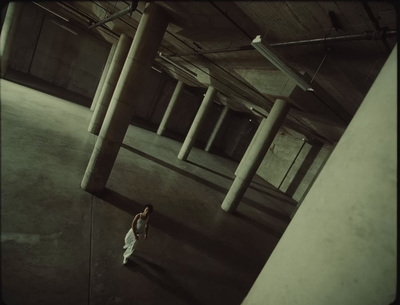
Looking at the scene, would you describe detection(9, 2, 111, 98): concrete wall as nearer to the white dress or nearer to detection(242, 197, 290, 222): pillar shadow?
detection(242, 197, 290, 222): pillar shadow

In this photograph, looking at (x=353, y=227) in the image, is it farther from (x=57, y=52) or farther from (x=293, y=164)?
(x=57, y=52)

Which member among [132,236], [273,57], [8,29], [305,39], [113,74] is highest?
[305,39]

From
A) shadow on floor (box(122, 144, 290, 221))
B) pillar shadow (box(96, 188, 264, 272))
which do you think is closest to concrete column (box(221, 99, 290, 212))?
shadow on floor (box(122, 144, 290, 221))

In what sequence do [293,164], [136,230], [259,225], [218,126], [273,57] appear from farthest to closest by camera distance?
[218,126]
[293,164]
[259,225]
[136,230]
[273,57]

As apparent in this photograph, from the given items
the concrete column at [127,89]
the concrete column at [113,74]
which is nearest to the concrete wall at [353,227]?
the concrete column at [127,89]

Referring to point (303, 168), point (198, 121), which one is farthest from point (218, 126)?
point (303, 168)

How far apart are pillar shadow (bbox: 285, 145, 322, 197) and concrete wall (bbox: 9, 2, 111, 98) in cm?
2226

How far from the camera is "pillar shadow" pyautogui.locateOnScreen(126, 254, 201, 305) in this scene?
16.7ft

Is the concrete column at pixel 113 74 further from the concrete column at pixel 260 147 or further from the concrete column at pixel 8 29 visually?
the concrete column at pixel 260 147

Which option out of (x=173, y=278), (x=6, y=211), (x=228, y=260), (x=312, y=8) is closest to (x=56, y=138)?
(x=6, y=211)

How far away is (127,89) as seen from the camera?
6793mm

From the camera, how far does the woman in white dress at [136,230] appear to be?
523 cm

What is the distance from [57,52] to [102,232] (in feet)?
69.5

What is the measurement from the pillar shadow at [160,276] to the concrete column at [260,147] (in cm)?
605
